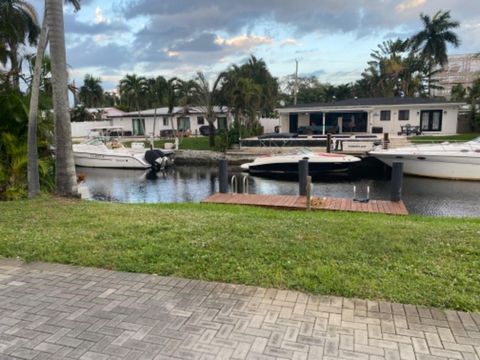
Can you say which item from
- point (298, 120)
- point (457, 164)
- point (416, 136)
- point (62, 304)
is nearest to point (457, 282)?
point (62, 304)

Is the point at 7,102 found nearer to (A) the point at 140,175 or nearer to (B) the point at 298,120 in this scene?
(A) the point at 140,175

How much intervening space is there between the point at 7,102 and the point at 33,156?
2017mm

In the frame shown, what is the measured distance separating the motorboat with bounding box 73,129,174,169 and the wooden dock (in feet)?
45.1

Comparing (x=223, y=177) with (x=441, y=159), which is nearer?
(x=223, y=177)

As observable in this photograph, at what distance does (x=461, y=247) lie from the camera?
4.89 meters

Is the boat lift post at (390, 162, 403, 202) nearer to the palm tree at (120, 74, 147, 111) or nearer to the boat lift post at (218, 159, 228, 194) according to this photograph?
the boat lift post at (218, 159, 228, 194)

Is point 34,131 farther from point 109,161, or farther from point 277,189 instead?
point 109,161

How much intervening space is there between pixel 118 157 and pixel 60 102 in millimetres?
17626

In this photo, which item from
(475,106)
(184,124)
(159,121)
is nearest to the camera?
(475,106)

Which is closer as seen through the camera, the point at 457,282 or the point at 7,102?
the point at 457,282

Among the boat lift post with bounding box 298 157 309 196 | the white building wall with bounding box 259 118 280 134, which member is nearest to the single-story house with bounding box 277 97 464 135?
the white building wall with bounding box 259 118 280 134

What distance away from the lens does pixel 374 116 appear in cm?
3222

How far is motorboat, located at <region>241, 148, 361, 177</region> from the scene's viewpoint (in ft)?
67.0

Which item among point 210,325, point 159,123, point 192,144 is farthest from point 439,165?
point 159,123
